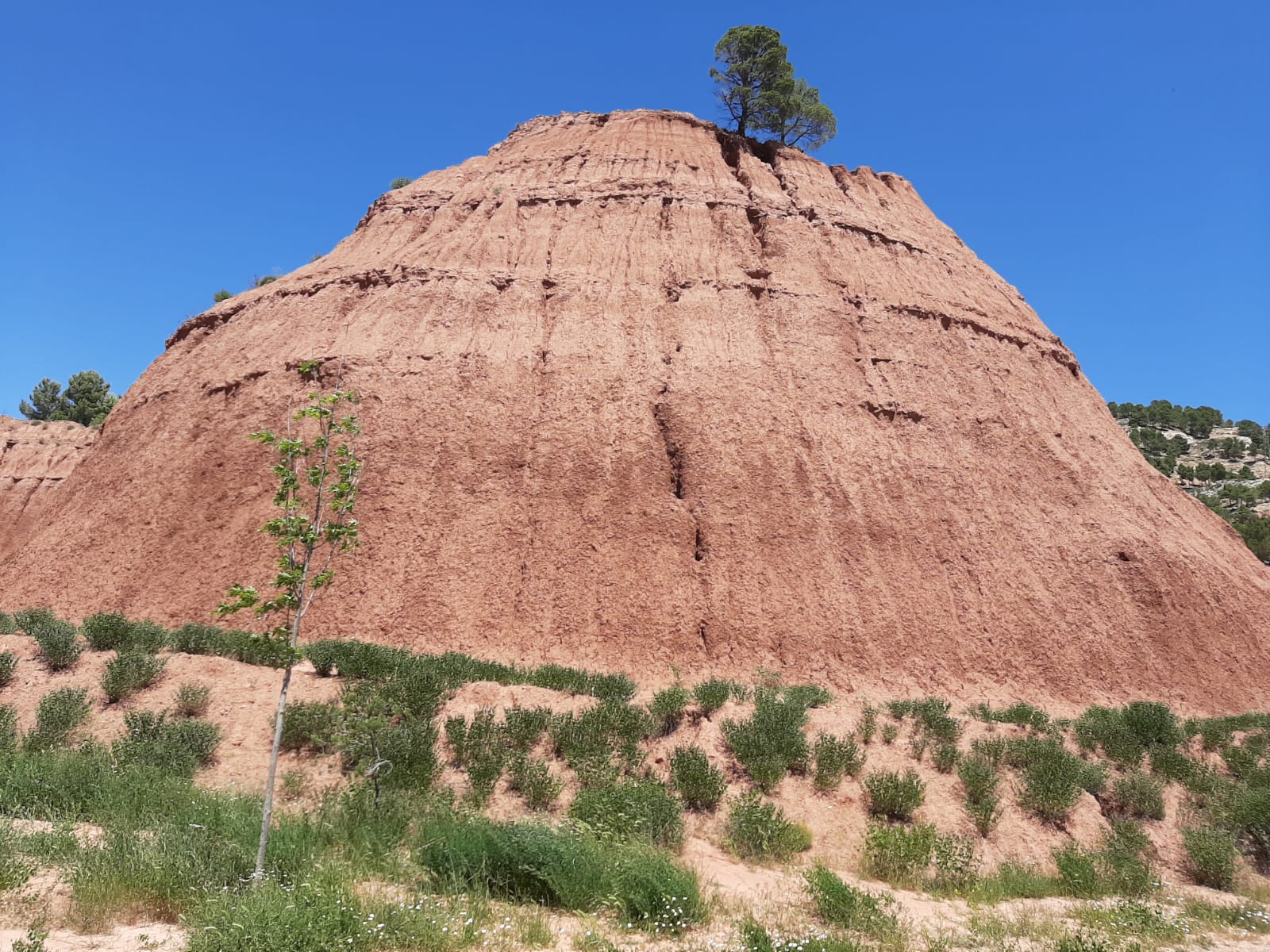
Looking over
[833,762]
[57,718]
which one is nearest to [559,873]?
[833,762]

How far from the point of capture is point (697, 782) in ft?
34.4

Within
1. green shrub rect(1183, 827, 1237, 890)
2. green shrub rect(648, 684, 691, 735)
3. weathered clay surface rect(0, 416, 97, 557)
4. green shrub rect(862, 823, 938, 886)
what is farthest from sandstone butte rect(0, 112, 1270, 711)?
weathered clay surface rect(0, 416, 97, 557)

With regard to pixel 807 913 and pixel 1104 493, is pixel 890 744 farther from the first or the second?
pixel 1104 493

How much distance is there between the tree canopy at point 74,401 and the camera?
1642 inches

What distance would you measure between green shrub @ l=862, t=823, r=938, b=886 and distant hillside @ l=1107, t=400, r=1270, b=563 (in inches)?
1287

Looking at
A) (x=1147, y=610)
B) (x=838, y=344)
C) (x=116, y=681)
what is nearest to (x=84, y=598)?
(x=116, y=681)

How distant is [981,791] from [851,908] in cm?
470

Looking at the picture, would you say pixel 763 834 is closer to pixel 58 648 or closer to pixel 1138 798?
pixel 1138 798

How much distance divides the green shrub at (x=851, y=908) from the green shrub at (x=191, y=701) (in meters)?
9.05

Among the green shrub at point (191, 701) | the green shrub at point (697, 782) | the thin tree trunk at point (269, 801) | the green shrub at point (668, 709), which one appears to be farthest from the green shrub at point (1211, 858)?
the green shrub at point (191, 701)

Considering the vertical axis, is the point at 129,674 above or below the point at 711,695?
below

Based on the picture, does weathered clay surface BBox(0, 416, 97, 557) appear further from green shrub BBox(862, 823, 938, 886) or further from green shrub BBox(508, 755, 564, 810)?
green shrub BBox(862, 823, 938, 886)

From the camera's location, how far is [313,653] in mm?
13469

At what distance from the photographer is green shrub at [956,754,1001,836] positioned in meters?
10.9
